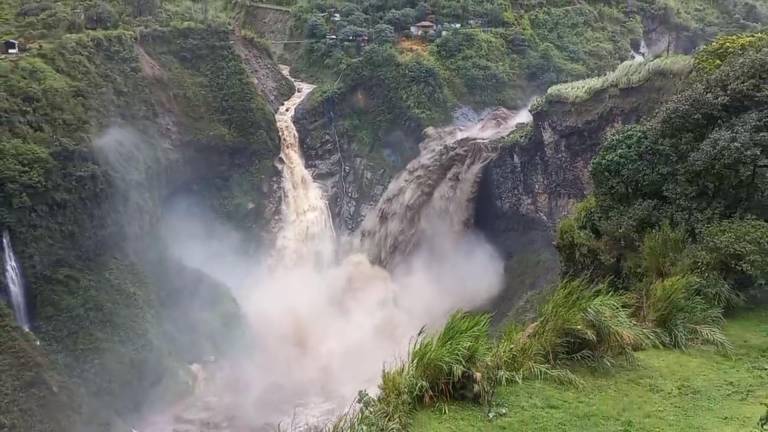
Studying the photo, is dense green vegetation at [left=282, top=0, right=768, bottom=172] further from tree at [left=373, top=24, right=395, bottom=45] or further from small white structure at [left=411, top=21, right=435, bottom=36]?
small white structure at [left=411, top=21, right=435, bottom=36]

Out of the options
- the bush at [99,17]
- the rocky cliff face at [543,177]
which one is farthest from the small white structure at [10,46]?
the rocky cliff face at [543,177]

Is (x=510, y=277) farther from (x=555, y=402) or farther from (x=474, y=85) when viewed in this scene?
(x=555, y=402)

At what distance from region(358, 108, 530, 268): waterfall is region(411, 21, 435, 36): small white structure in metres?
8.56

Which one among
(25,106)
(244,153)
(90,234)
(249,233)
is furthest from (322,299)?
(25,106)

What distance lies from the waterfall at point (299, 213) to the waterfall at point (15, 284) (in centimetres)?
1120

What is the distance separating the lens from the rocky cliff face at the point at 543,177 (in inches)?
848

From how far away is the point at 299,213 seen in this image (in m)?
29.2

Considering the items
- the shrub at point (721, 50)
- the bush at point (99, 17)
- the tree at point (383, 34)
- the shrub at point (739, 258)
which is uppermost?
the shrub at point (721, 50)

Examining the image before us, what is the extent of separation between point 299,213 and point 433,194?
6.32m

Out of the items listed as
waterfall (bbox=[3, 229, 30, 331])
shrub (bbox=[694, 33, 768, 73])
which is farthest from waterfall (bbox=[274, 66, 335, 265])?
shrub (bbox=[694, 33, 768, 73])

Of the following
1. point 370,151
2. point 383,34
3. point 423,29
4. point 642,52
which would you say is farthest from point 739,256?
point 642,52

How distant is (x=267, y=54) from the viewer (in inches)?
1312

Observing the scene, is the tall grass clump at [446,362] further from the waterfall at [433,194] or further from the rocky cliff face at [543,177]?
the waterfall at [433,194]

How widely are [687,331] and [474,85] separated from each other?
25.9 meters
